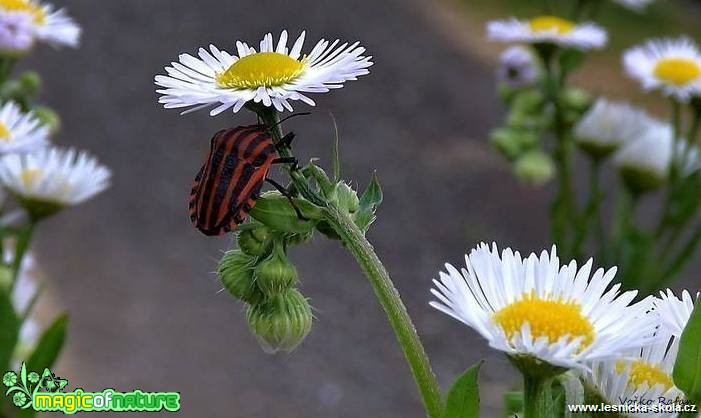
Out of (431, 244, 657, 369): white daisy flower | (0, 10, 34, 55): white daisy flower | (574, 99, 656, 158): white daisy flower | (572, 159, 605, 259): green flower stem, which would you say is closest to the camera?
(431, 244, 657, 369): white daisy flower

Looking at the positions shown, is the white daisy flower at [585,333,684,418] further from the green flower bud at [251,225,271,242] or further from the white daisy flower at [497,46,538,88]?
the white daisy flower at [497,46,538,88]

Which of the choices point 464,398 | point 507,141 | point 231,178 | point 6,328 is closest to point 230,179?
point 231,178

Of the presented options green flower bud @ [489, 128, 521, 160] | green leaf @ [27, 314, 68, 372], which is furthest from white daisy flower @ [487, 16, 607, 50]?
green leaf @ [27, 314, 68, 372]

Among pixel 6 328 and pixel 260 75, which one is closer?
pixel 260 75

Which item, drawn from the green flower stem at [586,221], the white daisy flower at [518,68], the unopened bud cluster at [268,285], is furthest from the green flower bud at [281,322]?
the white daisy flower at [518,68]

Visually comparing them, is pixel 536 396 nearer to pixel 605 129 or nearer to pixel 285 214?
pixel 285 214

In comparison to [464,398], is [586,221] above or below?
above
